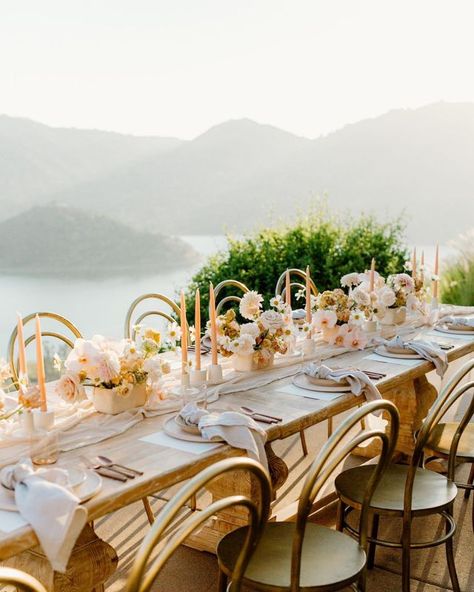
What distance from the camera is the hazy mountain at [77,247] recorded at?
9.71m

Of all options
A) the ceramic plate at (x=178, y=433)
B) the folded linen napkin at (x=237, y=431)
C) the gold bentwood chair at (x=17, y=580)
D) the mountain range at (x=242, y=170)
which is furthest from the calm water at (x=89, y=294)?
the gold bentwood chair at (x=17, y=580)

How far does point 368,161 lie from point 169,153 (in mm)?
4144

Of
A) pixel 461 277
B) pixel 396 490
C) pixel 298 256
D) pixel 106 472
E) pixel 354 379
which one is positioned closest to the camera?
pixel 106 472

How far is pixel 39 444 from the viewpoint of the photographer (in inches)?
64.8

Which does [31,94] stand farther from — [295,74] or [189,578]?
[189,578]

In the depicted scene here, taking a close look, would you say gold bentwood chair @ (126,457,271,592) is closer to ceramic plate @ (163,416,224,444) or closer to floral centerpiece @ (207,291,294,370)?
ceramic plate @ (163,416,224,444)

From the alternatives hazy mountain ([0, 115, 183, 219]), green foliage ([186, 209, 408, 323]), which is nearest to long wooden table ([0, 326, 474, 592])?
green foliage ([186, 209, 408, 323])

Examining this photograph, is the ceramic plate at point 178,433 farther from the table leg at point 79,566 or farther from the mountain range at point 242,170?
the mountain range at point 242,170

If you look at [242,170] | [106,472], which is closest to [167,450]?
[106,472]

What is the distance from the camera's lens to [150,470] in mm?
1619

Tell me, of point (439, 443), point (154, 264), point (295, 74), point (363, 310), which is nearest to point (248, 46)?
point (295, 74)

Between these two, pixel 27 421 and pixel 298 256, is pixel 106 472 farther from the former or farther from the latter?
pixel 298 256

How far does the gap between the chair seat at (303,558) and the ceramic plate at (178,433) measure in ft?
0.99

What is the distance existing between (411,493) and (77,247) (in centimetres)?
895
